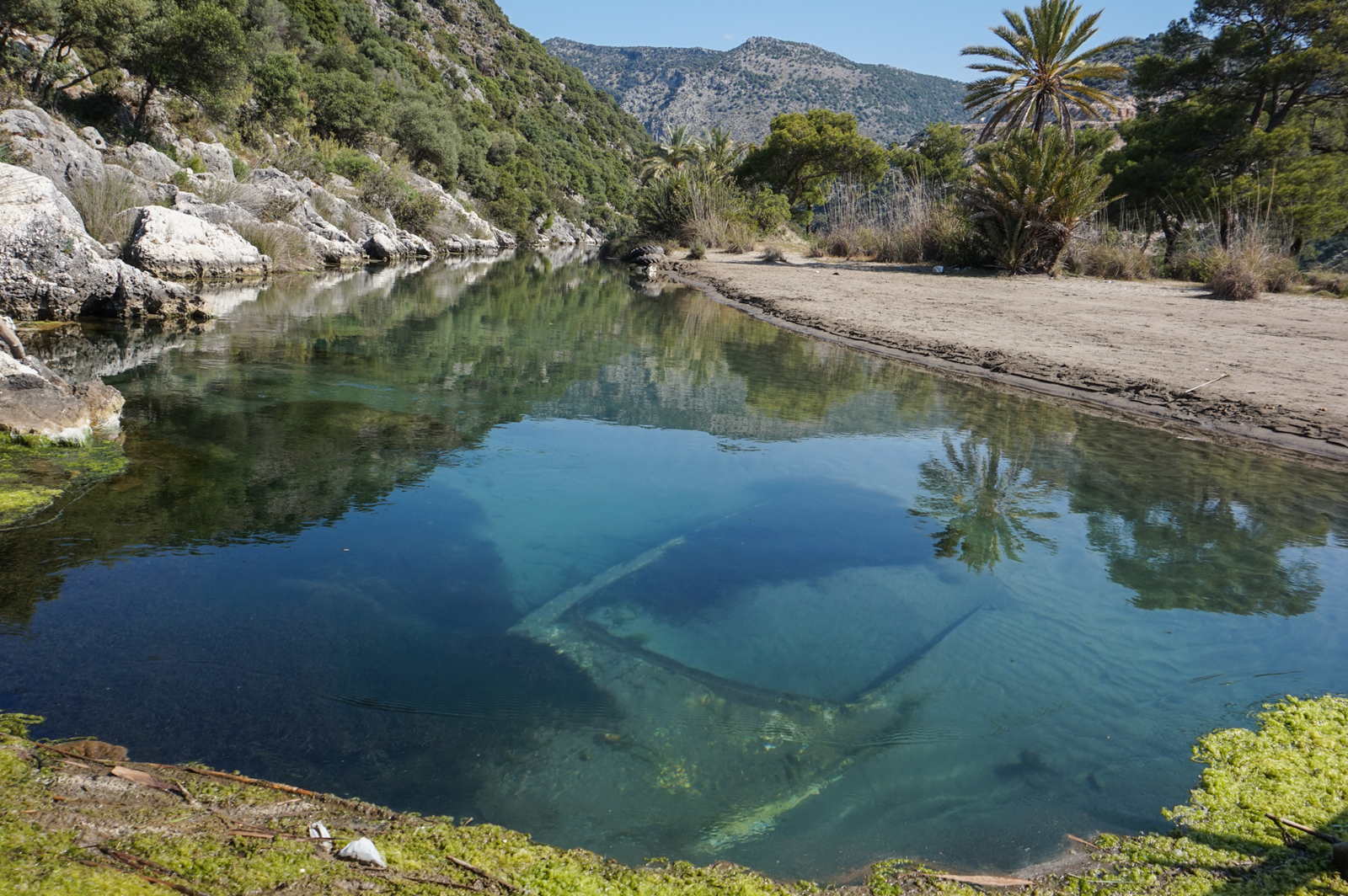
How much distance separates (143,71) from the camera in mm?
18000

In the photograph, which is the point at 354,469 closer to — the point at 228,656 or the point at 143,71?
the point at 228,656

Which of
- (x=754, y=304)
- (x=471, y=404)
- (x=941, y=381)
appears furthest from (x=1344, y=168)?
Answer: (x=471, y=404)

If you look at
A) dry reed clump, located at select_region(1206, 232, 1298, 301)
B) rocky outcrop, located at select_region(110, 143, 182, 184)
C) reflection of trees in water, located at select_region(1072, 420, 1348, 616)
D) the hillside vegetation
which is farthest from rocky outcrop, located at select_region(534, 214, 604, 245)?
reflection of trees in water, located at select_region(1072, 420, 1348, 616)

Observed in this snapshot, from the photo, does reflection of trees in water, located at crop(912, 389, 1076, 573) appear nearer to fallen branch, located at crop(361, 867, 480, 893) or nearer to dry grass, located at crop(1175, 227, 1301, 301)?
fallen branch, located at crop(361, 867, 480, 893)

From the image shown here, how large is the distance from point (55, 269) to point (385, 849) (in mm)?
9823

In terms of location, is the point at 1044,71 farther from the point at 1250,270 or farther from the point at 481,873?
the point at 481,873

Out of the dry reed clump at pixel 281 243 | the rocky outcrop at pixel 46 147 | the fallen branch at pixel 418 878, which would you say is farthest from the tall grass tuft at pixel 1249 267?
the rocky outcrop at pixel 46 147

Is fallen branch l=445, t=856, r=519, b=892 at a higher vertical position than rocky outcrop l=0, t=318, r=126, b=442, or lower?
lower

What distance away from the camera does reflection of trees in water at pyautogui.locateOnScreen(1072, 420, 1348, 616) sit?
3.66 meters

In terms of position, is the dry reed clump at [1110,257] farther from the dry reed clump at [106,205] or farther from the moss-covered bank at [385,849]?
the dry reed clump at [106,205]

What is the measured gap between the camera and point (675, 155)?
196ft

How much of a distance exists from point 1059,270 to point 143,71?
71.5 ft

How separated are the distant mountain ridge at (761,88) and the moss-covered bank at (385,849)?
374ft

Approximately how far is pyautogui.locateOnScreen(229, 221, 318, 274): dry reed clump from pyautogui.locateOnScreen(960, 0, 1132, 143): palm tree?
21425 mm
